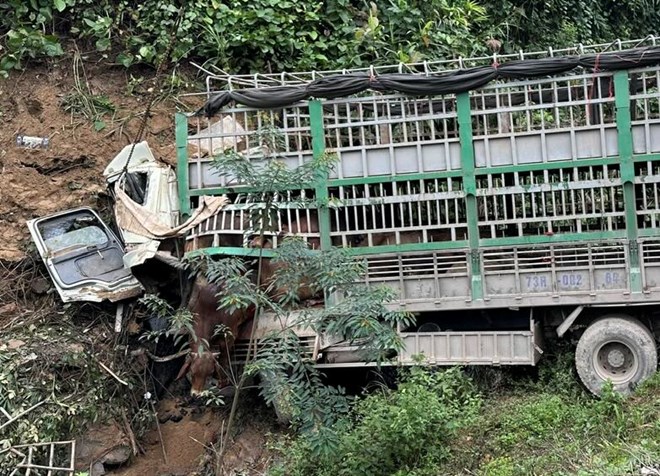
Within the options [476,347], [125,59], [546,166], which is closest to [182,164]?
[125,59]

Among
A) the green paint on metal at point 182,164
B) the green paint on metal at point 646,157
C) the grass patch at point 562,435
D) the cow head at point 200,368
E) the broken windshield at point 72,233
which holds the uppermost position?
the green paint on metal at point 182,164

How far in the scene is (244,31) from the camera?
405 inches

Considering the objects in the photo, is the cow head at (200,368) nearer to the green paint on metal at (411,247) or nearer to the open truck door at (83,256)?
the open truck door at (83,256)

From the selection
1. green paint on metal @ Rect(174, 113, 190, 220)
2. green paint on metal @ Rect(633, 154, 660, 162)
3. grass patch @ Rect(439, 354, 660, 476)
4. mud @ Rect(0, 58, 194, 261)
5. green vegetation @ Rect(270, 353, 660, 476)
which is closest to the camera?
grass patch @ Rect(439, 354, 660, 476)

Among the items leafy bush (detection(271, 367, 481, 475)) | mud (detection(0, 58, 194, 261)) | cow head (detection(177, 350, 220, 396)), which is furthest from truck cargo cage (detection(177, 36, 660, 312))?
mud (detection(0, 58, 194, 261))

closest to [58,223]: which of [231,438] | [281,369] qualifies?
[231,438]

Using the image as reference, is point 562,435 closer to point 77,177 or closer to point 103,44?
point 77,177

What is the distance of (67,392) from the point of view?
7.37m

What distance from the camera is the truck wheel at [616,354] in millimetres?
7090

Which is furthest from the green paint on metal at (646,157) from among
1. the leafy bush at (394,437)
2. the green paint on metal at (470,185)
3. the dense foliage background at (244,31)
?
the dense foliage background at (244,31)

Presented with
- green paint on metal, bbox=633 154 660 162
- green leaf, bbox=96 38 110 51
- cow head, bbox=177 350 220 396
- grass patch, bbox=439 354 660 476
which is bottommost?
grass patch, bbox=439 354 660 476

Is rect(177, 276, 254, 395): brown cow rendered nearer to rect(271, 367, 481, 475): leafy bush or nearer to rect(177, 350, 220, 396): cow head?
rect(177, 350, 220, 396): cow head

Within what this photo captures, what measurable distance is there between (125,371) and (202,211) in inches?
76.7

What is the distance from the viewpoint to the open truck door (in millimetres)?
8047
